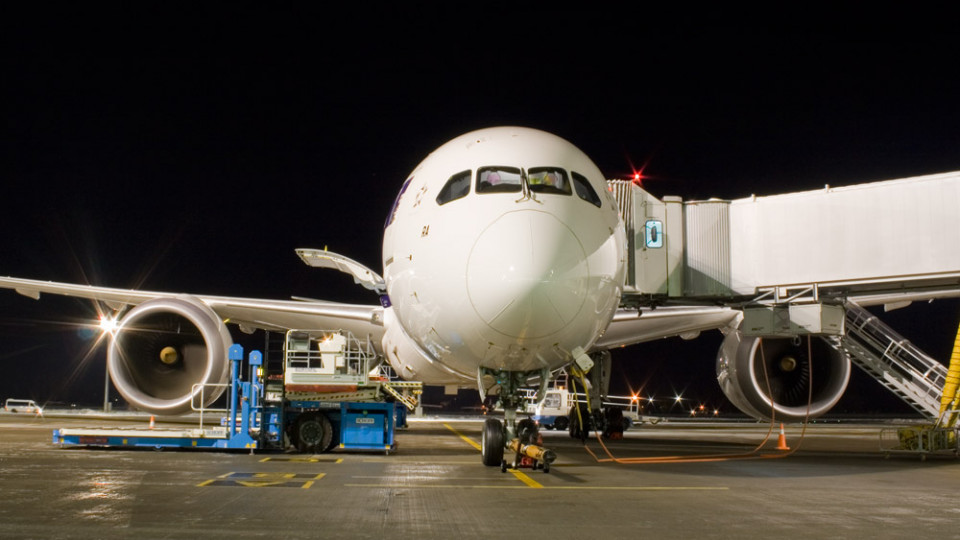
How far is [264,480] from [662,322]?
31.4ft

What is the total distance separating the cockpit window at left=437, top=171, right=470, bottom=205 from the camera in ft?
31.1

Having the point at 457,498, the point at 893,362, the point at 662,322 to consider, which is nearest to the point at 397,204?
the point at 457,498

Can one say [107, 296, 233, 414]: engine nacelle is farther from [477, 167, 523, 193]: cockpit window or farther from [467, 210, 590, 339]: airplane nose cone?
[467, 210, 590, 339]: airplane nose cone

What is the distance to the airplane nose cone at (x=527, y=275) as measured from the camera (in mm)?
8453

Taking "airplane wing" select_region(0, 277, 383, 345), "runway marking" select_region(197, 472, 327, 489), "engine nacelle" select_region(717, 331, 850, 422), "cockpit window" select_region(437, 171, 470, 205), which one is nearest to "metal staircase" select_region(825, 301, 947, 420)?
"engine nacelle" select_region(717, 331, 850, 422)

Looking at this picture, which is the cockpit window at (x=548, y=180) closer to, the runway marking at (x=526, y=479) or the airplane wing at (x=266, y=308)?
the runway marking at (x=526, y=479)

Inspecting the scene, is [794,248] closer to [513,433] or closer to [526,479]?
[513,433]

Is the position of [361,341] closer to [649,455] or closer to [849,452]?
[649,455]

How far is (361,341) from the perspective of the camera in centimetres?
1695

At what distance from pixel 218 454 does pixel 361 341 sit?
13.5 feet

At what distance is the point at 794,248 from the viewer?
13.3m

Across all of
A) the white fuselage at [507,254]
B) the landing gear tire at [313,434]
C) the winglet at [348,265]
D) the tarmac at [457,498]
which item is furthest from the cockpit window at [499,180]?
the landing gear tire at [313,434]

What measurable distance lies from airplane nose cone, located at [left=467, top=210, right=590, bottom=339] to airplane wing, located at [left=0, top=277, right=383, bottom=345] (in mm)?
7274

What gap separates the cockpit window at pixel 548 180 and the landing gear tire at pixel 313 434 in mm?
6601
